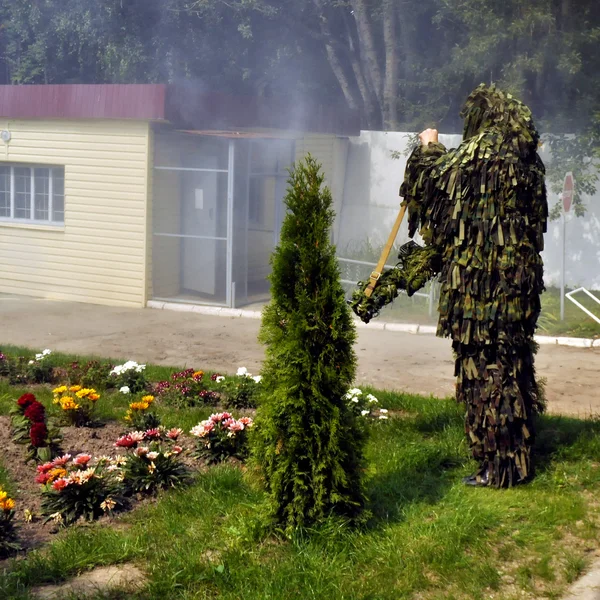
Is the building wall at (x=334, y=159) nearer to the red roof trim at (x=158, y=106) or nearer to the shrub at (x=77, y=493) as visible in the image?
the red roof trim at (x=158, y=106)

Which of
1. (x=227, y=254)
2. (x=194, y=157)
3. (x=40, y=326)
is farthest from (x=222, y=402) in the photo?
(x=194, y=157)

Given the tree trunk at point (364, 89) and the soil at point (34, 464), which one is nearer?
the soil at point (34, 464)

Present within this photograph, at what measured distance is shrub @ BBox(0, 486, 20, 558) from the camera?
14.4ft

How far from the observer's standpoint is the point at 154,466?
17.0 ft

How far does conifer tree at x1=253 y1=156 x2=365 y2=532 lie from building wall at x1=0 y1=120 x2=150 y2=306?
1023cm

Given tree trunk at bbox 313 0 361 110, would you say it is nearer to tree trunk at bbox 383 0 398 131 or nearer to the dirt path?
tree trunk at bbox 383 0 398 131

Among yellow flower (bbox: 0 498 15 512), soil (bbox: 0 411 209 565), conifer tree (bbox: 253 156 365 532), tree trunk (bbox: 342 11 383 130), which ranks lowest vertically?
soil (bbox: 0 411 209 565)

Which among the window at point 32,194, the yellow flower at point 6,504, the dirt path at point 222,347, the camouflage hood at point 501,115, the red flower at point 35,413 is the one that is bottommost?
the dirt path at point 222,347

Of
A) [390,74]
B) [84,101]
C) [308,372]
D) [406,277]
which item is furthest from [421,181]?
[390,74]

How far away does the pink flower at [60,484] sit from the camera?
474cm

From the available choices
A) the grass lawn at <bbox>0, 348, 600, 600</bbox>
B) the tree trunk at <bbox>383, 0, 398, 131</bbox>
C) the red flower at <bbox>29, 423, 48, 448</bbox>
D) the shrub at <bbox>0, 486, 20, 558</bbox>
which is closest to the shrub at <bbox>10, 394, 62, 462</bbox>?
the red flower at <bbox>29, 423, 48, 448</bbox>

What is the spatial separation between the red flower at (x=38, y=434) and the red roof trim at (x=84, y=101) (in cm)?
A: 876

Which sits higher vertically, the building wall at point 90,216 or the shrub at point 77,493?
the building wall at point 90,216

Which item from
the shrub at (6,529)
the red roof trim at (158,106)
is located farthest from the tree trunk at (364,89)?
the shrub at (6,529)
